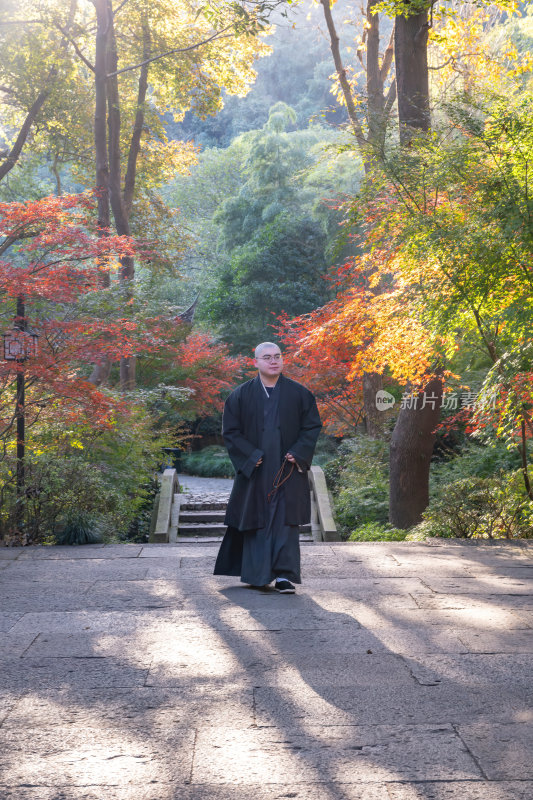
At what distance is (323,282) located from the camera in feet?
81.4

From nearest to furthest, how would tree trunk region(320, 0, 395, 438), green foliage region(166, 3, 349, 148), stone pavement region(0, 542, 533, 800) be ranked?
stone pavement region(0, 542, 533, 800) → tree trunk region(320, 0, 395, 438) → green foliage region(166, 3, 349, 148)

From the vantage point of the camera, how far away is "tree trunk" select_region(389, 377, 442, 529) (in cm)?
1052

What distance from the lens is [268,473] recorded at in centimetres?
569

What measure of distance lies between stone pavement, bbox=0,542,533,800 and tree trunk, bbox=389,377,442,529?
4.61 meters

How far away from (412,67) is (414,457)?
4.88m

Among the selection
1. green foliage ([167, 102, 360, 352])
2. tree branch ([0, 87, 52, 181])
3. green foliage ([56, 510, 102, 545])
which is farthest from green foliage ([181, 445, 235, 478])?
green foliage ([56, 510, 102, 545])

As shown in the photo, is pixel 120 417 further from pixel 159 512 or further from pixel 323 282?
pixel 323 282

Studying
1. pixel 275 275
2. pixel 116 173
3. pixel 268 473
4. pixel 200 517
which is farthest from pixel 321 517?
pixel 275 275

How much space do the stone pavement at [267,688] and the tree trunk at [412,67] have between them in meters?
6.27

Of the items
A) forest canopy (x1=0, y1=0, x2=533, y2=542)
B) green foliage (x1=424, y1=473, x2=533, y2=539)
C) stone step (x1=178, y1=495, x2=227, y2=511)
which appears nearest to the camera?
forest canopy (x1=0, y1=0, x2=533, y2=542)

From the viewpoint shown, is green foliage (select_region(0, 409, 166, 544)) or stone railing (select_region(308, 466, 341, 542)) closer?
green foliage (select_region(0, 409, 166, 544))

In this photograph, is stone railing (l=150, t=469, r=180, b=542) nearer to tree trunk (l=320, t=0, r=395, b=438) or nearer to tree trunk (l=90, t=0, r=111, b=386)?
tree trunk (l=90, t=0, r=111, b=386)

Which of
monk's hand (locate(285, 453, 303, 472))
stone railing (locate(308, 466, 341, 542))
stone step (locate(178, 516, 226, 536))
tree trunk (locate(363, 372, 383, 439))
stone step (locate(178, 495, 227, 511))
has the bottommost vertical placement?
stone step (locate(178, 516, 226, 536))

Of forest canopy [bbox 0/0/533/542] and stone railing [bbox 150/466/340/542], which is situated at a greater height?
forest canopy [bbox 0/0/533/542]
